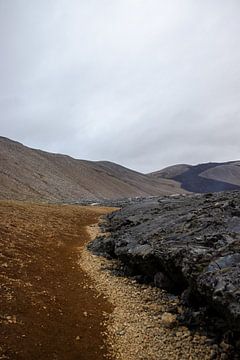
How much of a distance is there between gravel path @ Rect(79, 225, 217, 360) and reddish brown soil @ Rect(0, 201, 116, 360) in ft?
1.27

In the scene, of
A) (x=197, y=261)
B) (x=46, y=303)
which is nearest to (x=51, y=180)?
(x=46, y=303)

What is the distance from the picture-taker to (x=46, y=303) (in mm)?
9883

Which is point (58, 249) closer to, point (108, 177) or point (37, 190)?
point (37, 190)

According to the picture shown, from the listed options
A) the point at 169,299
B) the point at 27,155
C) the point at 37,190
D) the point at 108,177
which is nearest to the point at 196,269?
the point at 169,299

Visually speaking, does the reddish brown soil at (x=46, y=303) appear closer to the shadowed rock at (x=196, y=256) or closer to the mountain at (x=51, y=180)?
the shadowed rock at (x=196, y=256)

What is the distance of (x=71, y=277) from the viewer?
1280 cm

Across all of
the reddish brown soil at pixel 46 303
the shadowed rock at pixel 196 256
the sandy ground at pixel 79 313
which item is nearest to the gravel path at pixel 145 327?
the sandy ground at pixel 79 313

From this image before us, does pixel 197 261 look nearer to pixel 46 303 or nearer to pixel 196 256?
pixel 196 256

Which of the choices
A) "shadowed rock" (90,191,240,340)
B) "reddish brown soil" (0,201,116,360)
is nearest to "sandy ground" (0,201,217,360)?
"reddish brown soil" (0,201,116,360)

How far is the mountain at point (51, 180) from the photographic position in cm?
6869

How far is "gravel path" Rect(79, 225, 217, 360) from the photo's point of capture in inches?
311

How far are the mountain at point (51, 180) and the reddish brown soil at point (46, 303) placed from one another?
4265 cm

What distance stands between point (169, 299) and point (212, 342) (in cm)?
283

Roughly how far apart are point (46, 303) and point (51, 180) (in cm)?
7540
